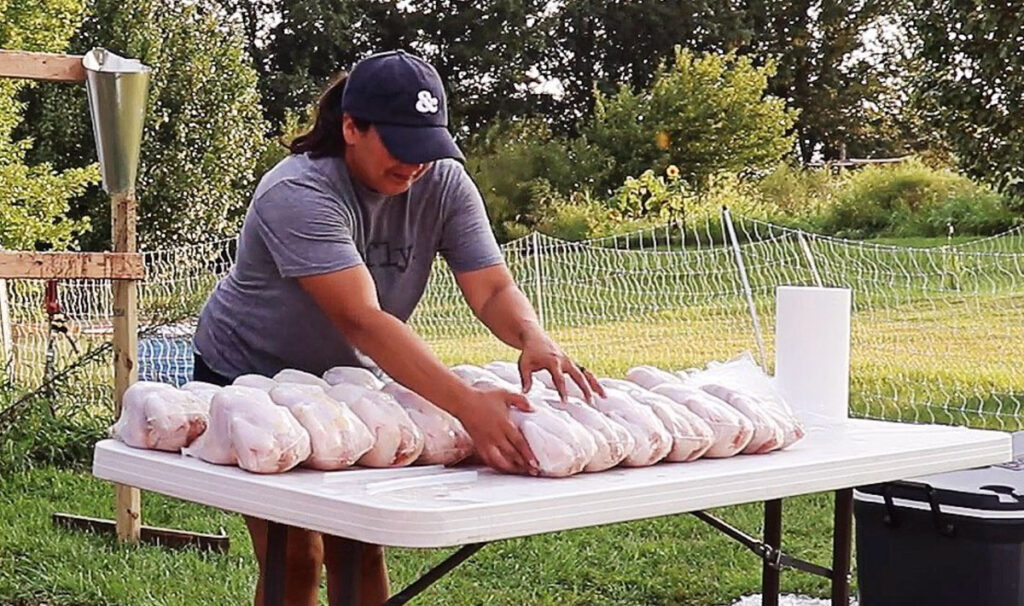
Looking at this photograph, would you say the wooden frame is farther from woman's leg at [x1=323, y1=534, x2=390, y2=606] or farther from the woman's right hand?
the woman's right hand

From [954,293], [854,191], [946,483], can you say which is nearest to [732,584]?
[946,483]

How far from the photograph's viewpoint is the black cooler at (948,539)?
2.54 m

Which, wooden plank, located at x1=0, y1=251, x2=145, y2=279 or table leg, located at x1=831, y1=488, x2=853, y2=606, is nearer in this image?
table leg, located at x1=831, y1=488, x2=853, y2=606

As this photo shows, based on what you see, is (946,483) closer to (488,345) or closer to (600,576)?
(600,576)

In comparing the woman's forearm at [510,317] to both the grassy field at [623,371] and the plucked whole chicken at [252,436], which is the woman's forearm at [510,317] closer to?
the plucked whole chicken at [252,436]

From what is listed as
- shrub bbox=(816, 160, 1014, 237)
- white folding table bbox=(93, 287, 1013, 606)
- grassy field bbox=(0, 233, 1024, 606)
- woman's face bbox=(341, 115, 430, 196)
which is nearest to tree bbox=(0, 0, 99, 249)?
grassy field bbox=(0, 233, 1024, 606)

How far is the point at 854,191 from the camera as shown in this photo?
15305 millimetres

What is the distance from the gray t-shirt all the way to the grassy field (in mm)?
1719

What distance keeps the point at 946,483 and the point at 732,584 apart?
55.9 inches

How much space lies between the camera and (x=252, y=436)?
61.9 inches

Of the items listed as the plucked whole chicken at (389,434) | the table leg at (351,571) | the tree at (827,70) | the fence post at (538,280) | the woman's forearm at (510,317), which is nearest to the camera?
the table leg at (351,571)

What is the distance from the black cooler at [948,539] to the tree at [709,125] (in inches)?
653

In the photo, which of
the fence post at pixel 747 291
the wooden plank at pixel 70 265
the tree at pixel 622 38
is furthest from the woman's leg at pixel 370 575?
the tree at pixel 622 38

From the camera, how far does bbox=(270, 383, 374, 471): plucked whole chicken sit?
1.62m
